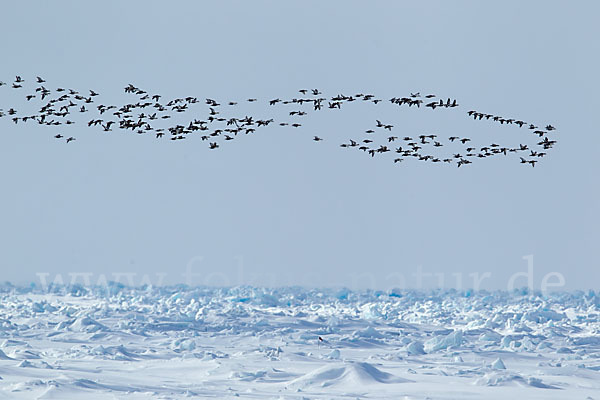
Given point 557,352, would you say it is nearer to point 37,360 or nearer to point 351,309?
point 37,360

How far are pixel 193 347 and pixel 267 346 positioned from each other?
384 cm

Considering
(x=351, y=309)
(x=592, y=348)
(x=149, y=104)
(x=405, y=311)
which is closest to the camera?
(x=149, y=104)

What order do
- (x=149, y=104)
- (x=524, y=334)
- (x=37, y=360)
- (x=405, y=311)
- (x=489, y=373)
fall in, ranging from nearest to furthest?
(x=149, y=104), (x=489, y=373), (x=37, y=360), (x=524, y=334), (x=405, y=311)

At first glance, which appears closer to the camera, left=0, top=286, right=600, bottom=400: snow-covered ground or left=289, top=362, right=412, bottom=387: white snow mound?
left=0, top=286, right=600, bottom=400: snow-covered ground

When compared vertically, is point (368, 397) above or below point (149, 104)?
below

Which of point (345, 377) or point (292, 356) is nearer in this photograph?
point (345, 377)

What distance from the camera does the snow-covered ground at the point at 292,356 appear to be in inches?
1277

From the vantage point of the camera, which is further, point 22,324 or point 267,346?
point 22,324

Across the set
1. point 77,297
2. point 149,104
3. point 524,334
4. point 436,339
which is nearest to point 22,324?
point 436,339

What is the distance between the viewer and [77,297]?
9969 centimetres

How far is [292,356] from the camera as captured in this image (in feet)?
138

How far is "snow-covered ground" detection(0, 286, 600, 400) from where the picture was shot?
106 feet

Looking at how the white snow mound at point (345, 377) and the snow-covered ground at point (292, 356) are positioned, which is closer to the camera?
the snow-covered ground at point (292, 356)

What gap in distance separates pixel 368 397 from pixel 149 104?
41.2 feet
